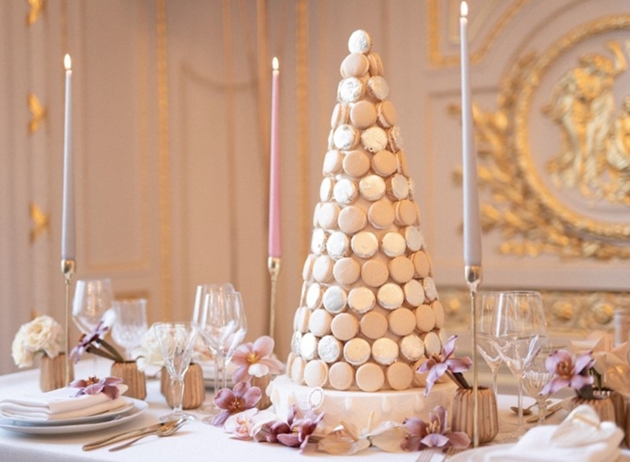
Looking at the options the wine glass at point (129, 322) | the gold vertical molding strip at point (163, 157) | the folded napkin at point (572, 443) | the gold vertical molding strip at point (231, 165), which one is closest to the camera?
the folded napkin at point (572, 443)

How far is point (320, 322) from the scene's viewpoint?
1319 mm

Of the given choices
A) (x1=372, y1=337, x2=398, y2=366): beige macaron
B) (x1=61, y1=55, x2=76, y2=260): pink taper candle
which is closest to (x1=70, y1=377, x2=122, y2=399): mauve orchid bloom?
(x1=61, y1=55, x2=76, y2=260): pink taper candle

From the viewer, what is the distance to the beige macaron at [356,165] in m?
1.35

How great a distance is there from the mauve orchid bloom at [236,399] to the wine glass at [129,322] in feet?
1.65

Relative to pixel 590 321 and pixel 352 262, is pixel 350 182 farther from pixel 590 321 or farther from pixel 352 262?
pixel 590 321

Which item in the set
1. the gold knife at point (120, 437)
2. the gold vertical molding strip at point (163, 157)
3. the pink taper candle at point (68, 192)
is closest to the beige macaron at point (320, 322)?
the gold knife at point (120, 437)

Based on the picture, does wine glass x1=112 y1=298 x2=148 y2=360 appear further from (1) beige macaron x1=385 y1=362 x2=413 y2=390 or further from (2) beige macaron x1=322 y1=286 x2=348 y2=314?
(1) beige macaron x1=385 y1=362 x2=413 y2=390

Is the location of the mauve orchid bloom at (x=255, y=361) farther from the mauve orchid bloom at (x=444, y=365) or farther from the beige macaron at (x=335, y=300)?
the mauve orchid bloom at (x=444, y=365)

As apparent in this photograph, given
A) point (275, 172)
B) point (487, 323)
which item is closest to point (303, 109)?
point (275, 172)

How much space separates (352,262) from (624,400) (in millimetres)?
475

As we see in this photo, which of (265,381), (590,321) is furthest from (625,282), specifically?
(265,381)

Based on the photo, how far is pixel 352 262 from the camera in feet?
4.32

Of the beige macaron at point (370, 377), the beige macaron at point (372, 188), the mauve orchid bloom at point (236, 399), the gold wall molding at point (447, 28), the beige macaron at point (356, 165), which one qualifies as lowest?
the mauve orchid bloom at point (236, 399)

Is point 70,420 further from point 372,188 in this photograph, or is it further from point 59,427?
point 372,188
